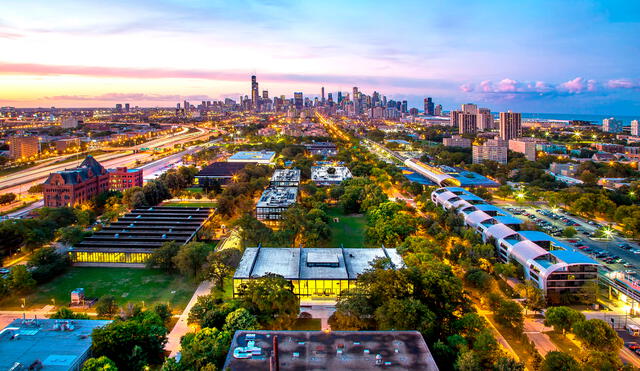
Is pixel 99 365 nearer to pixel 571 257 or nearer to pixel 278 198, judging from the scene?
pixel 571 257

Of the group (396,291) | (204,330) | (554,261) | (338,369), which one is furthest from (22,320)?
(554,261)

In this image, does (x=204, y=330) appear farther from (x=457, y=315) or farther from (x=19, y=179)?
(x=19, y=179)

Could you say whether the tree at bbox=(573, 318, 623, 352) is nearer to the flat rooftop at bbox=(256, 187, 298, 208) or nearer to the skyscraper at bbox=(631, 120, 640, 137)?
the flat rooftop at bbox=(256, 187, 298, 208)

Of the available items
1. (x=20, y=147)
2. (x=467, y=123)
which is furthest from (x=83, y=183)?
(x=467, y=123)

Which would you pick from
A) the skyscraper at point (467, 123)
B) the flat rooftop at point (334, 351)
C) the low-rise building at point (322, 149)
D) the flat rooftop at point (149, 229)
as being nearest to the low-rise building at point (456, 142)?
the low-rise building at point (322, 149)

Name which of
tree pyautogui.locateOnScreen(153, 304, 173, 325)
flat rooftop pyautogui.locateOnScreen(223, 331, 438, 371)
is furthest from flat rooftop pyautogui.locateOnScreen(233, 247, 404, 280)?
flat rooftop pyautogui.locateOnScreen(223, 331, 438, 371)

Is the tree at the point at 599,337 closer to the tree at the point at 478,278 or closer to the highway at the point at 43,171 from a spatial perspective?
the tree at the point at 478,278
